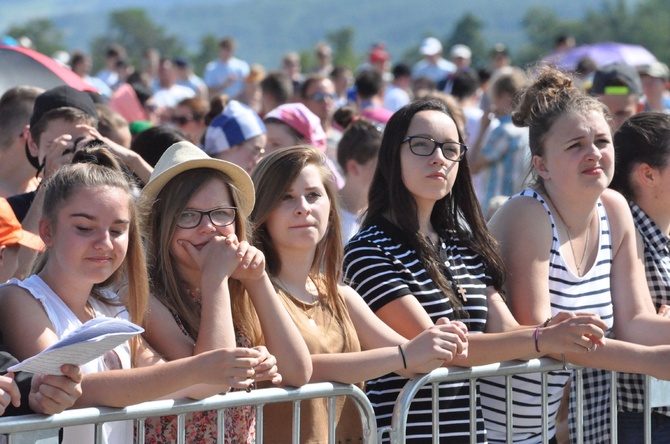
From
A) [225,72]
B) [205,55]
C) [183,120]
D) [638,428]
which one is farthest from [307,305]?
[205,55]

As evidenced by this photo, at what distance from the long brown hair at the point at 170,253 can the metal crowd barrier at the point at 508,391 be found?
0.57 metres

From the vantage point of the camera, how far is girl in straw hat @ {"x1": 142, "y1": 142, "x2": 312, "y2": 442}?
11.0ft

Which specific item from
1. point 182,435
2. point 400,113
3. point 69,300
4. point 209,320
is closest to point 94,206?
point 69,300

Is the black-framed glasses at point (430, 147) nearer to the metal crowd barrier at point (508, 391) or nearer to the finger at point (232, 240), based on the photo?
the metal crowd barrier at point (508, 391)

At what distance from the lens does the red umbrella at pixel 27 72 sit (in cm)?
629

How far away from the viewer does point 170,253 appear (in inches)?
141

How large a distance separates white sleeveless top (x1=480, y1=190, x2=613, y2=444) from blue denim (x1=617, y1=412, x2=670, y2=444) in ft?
1.28

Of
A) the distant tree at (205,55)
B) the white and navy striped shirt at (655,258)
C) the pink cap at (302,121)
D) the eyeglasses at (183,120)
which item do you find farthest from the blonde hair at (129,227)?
the distant tree at (205,55)

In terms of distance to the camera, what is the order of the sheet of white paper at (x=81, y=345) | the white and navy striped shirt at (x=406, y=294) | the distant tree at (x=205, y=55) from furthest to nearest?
the distant tree at (x=205, y=55) → the white and navy striped shirt at (x=406, y=294) → the sheet of white paper at (x=81, y=345)

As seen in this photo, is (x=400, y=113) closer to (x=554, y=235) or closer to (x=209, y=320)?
(x=554, y=235)

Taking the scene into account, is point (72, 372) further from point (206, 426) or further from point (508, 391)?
point (508, 391)

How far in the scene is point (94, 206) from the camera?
3215 millimetres

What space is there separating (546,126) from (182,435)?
6.91 ft

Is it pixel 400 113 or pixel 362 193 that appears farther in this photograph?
pixel 362 193
